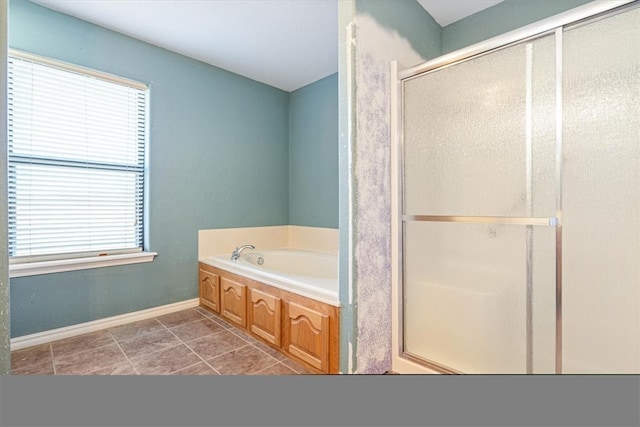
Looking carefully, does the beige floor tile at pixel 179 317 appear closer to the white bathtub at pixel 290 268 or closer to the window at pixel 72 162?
the white bathtub at pixel 290 268

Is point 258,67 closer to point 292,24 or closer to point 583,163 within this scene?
point 292,24

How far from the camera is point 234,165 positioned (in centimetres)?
310

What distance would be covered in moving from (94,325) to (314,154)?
2484 millimetres

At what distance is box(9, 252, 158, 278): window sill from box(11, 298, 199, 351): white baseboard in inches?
16.7

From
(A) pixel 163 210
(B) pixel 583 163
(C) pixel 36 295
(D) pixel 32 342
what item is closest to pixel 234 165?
(A) pixel 163 210

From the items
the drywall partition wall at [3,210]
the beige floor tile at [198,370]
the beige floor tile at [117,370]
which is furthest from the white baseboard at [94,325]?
the drywall partition wall at [3,210]

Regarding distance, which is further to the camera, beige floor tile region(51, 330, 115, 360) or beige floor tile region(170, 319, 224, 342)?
beige floor tile region(170, 319, 224, 342)

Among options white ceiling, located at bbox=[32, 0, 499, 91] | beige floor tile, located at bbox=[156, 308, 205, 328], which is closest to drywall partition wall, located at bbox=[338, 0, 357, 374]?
white ceiling, located at bbox=[32, 0, 499, 91]

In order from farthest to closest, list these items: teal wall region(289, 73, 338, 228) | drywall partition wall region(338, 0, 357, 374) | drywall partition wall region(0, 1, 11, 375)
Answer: teal wall region(289, 73, 338, 228) → drywall partition wall region(338, 0, 357, 374) → drywall partition wall region(0, 1, 11, 375)

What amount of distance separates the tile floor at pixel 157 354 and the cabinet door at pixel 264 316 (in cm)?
8

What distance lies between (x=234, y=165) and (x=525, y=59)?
2.55m

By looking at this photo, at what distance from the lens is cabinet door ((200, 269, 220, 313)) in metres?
2.60

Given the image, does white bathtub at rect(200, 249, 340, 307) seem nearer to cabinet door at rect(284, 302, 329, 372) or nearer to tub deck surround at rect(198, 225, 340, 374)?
tub deck surround at rect(198, 225, 340, 374)

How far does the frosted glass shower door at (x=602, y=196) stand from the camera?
1.17m
